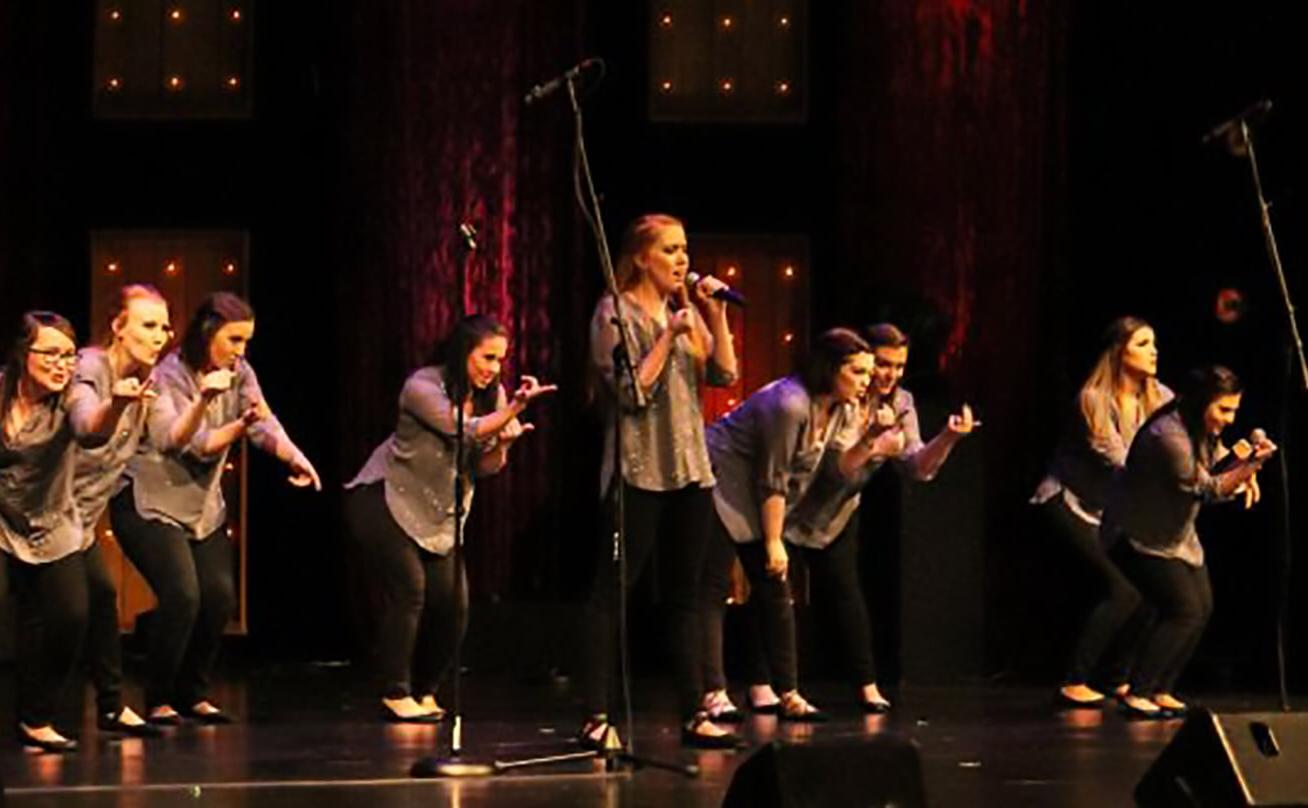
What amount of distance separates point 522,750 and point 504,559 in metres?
2.94

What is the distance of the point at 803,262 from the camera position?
12219mm

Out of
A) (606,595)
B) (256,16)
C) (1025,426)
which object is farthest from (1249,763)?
(256,16)

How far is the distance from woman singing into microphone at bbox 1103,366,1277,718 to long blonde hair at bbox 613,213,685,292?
91.7 inches

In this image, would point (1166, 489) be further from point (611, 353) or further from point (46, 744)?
point (46, 744)

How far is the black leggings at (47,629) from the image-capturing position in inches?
347

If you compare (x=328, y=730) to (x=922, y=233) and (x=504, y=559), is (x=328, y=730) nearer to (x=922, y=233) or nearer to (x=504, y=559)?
(x=504, y=559)

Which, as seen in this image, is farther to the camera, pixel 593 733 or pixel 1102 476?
pixel 1102 476

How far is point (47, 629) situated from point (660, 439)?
1913mm

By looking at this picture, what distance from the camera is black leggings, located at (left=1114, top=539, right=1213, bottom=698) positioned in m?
10.1

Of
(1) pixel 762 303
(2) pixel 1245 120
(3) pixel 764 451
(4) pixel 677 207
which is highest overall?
(2) pixel 1245 120

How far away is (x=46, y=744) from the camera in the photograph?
8.77 meters

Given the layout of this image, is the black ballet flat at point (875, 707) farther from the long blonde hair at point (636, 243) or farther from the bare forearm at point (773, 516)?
the long blonde hair at point (636, 243)

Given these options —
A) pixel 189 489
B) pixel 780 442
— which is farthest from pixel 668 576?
pixel 189 489

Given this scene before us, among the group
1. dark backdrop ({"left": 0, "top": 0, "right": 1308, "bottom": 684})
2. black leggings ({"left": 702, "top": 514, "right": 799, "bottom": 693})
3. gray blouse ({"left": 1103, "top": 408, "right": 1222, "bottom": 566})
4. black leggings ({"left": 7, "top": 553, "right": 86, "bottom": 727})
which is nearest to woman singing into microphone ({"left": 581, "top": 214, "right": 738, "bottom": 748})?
black leggings ({"left": 702, "top": 514, "right": 799, "bottom": 693})
